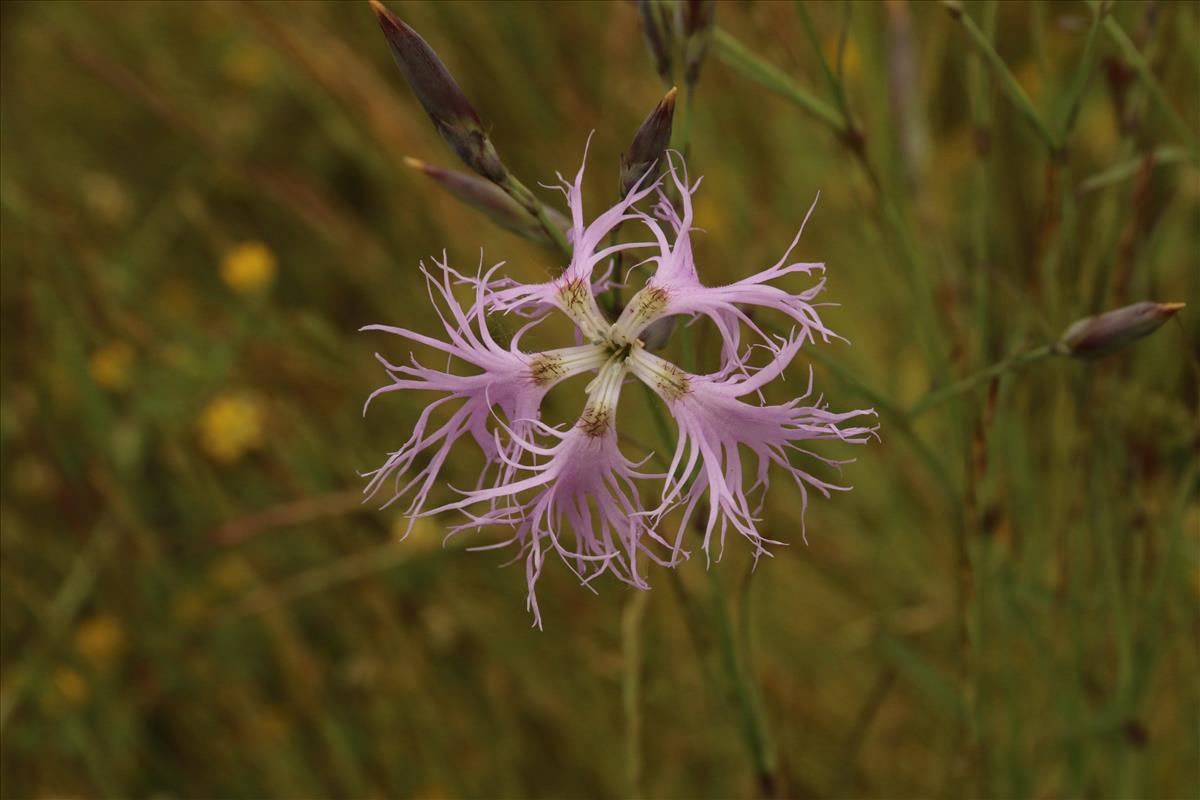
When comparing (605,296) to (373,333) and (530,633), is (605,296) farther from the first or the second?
(373,333)

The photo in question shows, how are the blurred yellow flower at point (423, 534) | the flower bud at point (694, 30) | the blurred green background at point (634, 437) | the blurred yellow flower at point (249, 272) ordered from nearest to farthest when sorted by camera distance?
1. the flower bud at point (694, 30)
2. the blurred green background at point (634, 437)
3. the blurred yellow flower at point (423, 534)
4. the blurred yellow flower at point (249, 272)

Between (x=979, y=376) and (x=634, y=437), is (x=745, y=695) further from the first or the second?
(x=634, y=437)

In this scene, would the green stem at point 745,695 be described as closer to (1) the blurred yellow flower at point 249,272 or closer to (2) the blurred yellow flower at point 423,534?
(2) the blurred yellow flower at point 423,534

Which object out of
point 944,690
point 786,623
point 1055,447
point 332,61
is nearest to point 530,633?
point 786,623

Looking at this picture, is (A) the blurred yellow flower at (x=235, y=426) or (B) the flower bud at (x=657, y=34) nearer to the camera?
(B) the flower bud at (x=657, y=34)

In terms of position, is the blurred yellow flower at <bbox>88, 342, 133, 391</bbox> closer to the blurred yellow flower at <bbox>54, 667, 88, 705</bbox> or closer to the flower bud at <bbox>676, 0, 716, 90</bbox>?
the blurred yellow flower at <bbox>54, 667, 88, 705</bbox>

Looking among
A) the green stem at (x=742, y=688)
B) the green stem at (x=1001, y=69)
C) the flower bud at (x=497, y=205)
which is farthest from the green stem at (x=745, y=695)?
the green stem at (x=1001, y=69)

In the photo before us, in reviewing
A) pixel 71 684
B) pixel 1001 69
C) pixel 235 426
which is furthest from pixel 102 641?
pixel 1001 69
